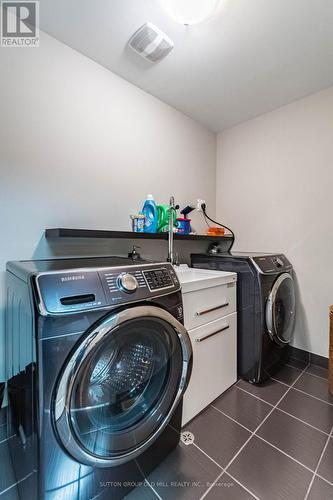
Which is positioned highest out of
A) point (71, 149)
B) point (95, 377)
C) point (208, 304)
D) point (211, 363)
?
point (71, 149)

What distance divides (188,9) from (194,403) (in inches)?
87.0

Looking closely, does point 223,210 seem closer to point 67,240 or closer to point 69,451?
point 67,240

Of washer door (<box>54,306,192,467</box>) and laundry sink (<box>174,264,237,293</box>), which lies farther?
laundry sink (<box>174,264,237,293</box>)

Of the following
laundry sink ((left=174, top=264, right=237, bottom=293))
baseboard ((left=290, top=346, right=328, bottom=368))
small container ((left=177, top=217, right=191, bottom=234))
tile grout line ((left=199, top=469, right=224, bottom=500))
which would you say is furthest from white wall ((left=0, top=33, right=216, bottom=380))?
baseboard ((left=290, top=346, right=328, bottom=368))

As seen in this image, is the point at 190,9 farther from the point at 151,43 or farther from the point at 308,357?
the point at 308,357

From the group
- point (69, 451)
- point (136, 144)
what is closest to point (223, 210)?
point (136, 144)

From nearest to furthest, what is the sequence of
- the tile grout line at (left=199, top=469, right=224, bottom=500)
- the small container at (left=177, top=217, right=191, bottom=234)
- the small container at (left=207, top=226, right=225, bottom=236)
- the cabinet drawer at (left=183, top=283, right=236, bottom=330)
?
1. the tile grout line at (left=199, top=469, right=224, bottom=500)
2. the cabinet drawer at (left=183, top=283, right=236, bottom=330)
3. the small container at (left=177, top=217, right=191, bottom=234)
4. the small container at (left=207, top=226, right=225, bottom=236)

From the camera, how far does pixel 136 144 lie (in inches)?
73.3

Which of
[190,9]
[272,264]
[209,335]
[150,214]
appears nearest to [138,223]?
[150,214]

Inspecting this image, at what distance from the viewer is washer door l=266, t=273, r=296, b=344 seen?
5.36 ft

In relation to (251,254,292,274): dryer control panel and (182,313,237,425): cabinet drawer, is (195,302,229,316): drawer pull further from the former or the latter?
(251,254,292,274): dryer control panel

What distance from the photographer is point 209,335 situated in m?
1.39

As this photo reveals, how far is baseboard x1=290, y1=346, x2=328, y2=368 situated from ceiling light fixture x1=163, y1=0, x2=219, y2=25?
98.6 inches

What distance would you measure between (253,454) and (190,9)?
91.7 inches
